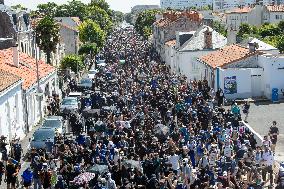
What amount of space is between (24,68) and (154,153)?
66.2 feet

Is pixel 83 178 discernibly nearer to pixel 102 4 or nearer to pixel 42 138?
pixel 42 138

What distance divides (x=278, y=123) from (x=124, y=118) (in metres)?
9.18

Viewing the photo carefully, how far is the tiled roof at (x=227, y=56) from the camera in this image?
138 feet

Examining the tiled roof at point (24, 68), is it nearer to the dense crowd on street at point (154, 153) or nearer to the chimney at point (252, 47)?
the dense crowd on street at point (154, 153)

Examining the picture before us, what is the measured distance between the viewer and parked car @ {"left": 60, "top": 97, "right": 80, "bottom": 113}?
3697 centimetres

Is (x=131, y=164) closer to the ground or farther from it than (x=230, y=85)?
closer to the ground

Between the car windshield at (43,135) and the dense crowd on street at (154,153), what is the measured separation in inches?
47.9

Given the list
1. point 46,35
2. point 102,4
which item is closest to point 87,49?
point 46,35

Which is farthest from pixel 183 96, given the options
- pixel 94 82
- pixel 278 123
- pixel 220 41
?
pixel 220 41

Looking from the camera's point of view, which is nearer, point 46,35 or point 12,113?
point 12,113

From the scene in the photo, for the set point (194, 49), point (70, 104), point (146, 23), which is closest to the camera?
point (70, 104)

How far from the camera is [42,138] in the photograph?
1068 inches

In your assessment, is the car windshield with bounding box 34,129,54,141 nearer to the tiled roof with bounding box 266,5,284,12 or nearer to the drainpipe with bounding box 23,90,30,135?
the drainpipe with bounding box 23,90,30,135

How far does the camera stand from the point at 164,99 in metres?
33.3
